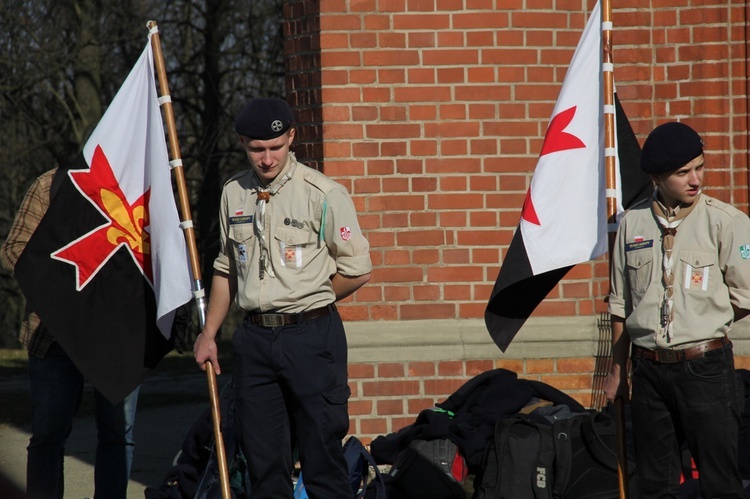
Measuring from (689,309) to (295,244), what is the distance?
1.59m

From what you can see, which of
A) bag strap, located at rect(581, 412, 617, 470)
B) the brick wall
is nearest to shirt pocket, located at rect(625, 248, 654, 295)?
bag strap, located at rect(581, 412, 617, 470)

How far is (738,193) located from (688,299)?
2.57 meters

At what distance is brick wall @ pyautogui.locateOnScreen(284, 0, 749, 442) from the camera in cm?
625

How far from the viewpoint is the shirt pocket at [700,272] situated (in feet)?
13.4

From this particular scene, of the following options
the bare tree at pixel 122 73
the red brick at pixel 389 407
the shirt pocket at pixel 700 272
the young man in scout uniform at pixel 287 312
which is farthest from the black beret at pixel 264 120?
the bare tree at pixel 122 73

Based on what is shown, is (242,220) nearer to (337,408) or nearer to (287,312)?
(287,312)

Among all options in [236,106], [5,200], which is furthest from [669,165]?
[5,200]

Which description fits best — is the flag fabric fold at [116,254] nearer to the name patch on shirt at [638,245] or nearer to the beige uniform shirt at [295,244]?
the beige uniform shirt at [295,244]

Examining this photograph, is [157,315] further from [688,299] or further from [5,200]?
[5,200]

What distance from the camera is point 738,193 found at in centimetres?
640

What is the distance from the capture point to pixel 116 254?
4859 millimetres

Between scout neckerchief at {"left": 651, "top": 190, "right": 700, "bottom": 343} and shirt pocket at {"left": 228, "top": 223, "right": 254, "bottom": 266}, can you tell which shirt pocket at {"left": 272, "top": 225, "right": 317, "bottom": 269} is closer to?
shirt pocket at {"left": 228, "top": 223, "right": 254, "bottom": 266}

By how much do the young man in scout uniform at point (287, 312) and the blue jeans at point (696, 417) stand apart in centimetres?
125

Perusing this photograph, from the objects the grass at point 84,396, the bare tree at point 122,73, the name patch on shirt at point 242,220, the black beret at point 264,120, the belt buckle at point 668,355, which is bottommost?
the grass at point 84,396
